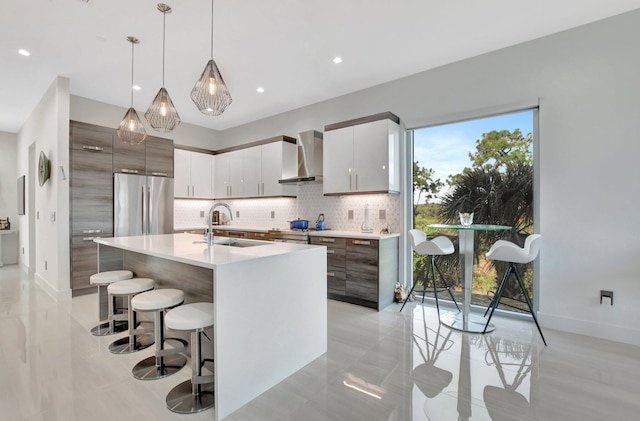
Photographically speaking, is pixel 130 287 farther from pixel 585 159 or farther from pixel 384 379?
pixel 585 159

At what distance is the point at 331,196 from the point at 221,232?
2.45m

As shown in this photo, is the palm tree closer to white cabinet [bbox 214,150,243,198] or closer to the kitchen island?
the kitchen island

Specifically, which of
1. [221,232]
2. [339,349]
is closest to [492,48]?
[339,349]

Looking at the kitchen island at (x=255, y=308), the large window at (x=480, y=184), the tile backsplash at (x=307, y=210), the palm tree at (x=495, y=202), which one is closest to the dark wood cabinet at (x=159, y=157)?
the tile backsplash at (x=307, y=210)

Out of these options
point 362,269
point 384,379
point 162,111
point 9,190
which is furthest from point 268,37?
point 9,190

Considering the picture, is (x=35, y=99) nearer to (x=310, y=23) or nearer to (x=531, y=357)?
(x=310, y=23)

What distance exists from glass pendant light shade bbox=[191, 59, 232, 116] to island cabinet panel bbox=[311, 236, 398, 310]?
2292mm

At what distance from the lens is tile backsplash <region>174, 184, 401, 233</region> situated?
4.30 meters

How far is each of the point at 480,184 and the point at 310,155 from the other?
2472mm

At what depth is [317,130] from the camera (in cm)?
495

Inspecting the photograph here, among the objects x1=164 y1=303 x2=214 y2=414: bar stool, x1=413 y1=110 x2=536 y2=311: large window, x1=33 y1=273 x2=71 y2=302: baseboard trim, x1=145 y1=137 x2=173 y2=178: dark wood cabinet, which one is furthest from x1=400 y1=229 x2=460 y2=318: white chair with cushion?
x1=33 y1=273 x2=71 y2=302: baseboard trim

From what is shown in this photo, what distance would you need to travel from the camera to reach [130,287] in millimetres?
2539

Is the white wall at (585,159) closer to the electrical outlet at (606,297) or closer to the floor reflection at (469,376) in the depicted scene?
the electrical outlet at (606,297)

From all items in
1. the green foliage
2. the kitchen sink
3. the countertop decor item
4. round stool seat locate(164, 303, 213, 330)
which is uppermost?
the countertop decor item
